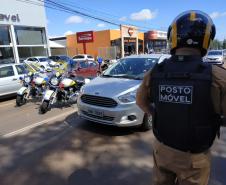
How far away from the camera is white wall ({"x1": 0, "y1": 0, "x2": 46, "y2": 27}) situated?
1816 centimetres

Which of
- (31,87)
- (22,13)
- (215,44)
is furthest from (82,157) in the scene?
(215,44)

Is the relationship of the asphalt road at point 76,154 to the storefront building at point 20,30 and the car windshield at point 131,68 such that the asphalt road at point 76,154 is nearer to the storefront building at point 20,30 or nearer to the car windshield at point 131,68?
the car windshield at point 131,68

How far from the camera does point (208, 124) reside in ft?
5.57

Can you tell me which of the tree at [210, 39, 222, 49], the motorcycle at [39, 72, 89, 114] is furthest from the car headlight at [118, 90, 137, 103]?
the motorcycle at [39, 72, 89, 114]

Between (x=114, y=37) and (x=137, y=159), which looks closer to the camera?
(x=137, y=159)

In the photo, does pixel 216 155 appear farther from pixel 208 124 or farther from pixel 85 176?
pixel 208 124

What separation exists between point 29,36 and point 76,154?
1875cm

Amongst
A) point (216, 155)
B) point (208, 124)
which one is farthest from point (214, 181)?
point (208, 124)

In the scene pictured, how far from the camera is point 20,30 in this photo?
20.1 m

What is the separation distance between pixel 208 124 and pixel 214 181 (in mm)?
2089

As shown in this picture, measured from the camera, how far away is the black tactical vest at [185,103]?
1642 mm

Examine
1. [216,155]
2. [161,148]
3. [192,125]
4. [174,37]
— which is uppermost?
[174,37]

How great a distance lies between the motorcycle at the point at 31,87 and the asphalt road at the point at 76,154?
7.25ft

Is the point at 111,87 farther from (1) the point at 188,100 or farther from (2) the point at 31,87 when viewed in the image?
(2) the point at 31,87
